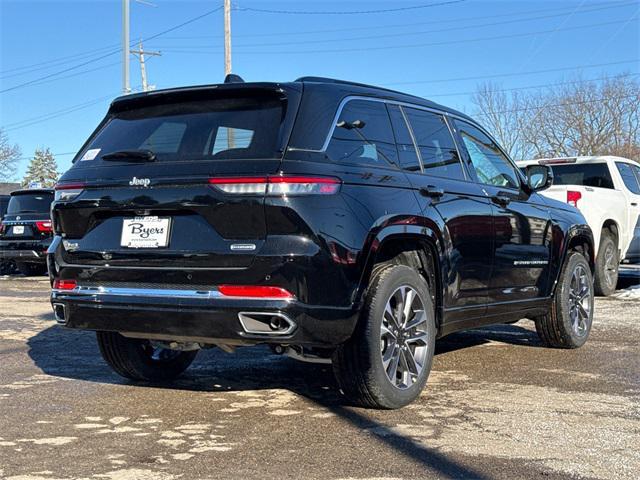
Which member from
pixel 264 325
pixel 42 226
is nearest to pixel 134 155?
pixel 264 325

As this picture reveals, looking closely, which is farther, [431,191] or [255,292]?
[431,191]

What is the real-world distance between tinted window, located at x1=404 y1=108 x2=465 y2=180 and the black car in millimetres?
11767

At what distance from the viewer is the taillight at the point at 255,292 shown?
4.06 m

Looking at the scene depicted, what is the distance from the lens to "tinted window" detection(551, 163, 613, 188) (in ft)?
37.8

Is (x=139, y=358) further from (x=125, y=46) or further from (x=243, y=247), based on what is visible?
(x=125, y=46)

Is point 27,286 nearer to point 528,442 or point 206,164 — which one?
point 206,164

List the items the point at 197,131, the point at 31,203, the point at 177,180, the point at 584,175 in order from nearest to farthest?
the point at 177,180, the point at 197,131, the point at 584,175, the point at 31,203

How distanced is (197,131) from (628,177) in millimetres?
9118

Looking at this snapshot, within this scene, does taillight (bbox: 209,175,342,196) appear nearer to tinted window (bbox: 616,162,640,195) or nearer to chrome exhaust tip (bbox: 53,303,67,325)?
chrome exhaust tip (bbox: 53,303,67,325)

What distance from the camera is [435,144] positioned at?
5477mm

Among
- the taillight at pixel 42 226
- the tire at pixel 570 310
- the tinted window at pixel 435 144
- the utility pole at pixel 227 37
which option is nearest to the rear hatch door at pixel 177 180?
the tinted window at pixel 435 144

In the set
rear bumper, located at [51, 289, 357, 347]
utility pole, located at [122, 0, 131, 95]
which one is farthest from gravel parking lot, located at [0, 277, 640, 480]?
utility pole, located at [122, 0, 131, 95]

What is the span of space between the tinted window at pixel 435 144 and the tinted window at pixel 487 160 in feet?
0.89

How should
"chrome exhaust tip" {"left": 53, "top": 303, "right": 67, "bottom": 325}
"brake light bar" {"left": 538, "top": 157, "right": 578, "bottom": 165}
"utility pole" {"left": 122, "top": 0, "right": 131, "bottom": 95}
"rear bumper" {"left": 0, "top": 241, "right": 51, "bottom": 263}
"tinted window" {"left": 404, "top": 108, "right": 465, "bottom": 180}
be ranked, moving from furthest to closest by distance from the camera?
"utility pole" {"left": 122, "top": 0, "right": 131, "bottom": 95} < "rear bumper" {"left": 0, "top": 241, "right": 51, "bottom": 263} < "brake light bar" {"left": 538, "top": 157, "right": 578, "bottom": 165} < "tinted window" {"left": 404, "top": 108, "right": 465, "bottom": 180} < "chrome exhaust tip" {"left": 53, "top": 303, "right": 67, "bottom": 325}
